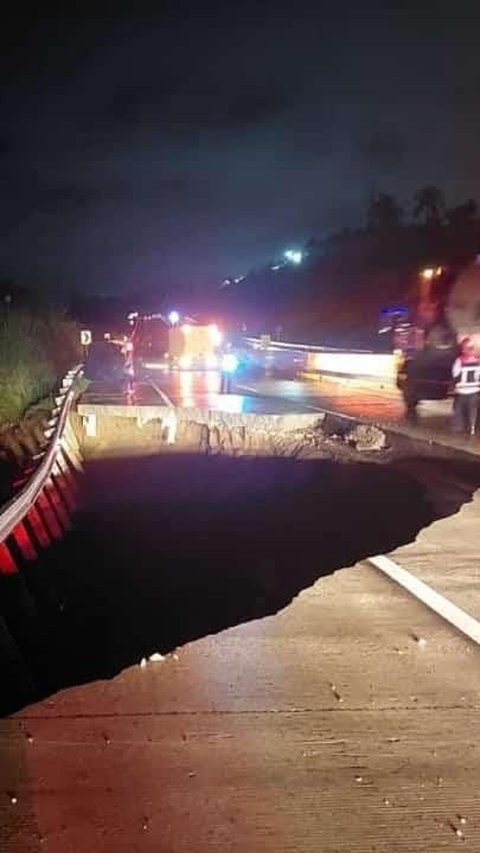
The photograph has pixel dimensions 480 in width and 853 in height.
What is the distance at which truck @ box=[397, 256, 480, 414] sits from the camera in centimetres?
2261

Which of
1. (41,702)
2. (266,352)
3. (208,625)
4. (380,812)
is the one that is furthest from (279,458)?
(266,352)

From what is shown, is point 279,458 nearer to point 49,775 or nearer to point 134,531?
point 134,531

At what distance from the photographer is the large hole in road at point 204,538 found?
28.0 feet

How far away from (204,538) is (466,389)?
8.73 m

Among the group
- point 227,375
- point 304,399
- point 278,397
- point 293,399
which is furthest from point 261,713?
point 227,375

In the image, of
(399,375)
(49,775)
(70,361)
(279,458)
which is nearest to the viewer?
(49,775)

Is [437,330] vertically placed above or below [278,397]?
above

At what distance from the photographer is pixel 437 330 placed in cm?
2395

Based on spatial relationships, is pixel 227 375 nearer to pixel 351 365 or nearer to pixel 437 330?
pixel 351 365

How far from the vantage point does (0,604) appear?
878 cm

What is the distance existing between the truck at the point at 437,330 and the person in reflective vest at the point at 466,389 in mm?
1202

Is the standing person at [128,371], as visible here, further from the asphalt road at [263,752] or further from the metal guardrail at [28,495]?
the asphalt road at [263,752]

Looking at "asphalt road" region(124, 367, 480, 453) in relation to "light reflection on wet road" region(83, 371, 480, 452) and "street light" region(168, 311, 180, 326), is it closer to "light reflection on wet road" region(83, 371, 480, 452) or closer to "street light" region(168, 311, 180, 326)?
"light reflection on wet road" region(83, 371, 480, 452)

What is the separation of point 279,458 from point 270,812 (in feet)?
51.3
